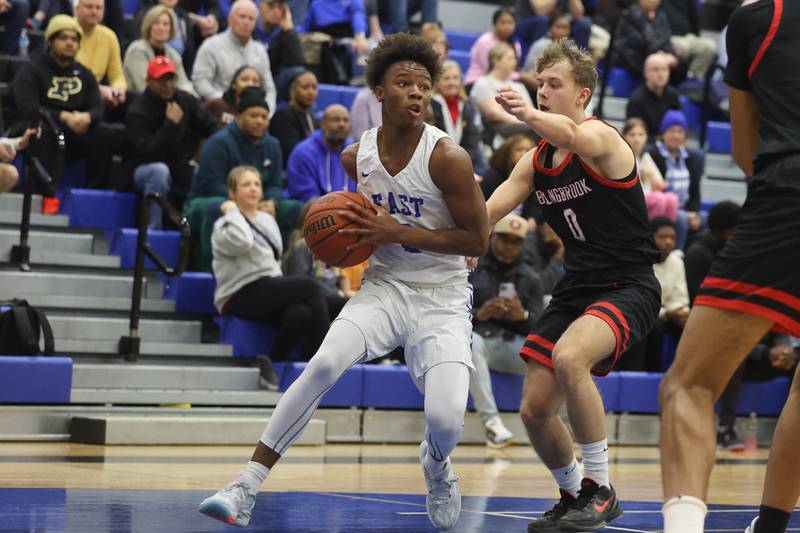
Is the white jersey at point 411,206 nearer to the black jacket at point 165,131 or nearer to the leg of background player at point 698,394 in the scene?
the leg of background player at point 698,394

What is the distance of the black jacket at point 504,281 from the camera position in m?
9.09

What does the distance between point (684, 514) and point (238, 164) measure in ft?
20.8

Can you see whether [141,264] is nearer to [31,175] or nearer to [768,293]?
[31,175]

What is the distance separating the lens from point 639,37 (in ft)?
43.9

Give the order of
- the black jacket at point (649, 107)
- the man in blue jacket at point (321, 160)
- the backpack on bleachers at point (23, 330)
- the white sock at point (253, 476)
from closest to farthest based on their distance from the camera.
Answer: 1. the white sock at point (253, 476)
2. the backpack on bleachers at point (23, 330)
3. the man in blue jacket at point (321, 160)
4. the black jacket at point (649, 107)

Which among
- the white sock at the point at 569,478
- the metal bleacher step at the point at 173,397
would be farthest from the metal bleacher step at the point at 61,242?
the white sock at the point at 569,478

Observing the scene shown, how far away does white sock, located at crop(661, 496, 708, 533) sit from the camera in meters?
3.14

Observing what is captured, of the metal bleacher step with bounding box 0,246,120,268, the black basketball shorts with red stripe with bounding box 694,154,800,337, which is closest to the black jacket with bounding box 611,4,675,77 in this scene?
the metal bleacher step with bounding box 0,246,120,268

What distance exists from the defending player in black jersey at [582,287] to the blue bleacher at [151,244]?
4.51m

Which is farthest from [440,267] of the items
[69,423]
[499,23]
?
[499,23]

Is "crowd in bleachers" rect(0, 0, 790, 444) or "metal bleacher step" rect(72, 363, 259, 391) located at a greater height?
"crowd in bleachers" rect(0, 0, 790, 444)

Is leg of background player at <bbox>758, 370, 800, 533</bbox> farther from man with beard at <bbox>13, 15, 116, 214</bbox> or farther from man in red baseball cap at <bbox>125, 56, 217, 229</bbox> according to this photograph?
man with beard at <bbox>13, 15, 116, 214</bbox>

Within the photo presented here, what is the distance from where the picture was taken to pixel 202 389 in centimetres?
837

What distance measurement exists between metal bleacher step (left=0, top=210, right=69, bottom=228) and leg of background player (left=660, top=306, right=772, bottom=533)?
661 centimetres
